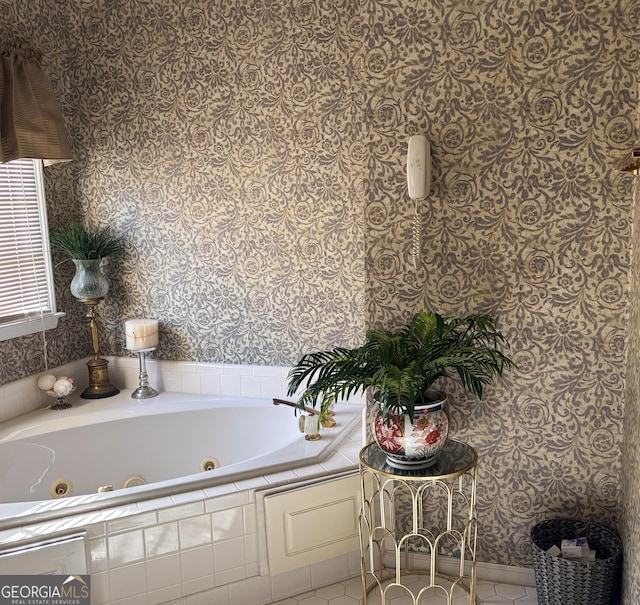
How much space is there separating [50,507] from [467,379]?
1460mm

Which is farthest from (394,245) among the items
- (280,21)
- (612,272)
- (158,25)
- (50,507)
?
(158,25)

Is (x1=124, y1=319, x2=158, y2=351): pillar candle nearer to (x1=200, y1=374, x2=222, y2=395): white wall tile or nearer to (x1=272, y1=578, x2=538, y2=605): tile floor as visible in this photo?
(x1=200, y1=374, x2=222, y2=395): white wall tile

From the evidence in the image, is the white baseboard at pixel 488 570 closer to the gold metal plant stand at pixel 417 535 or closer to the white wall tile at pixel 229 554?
the gold metal plant stand at pixel 417 535

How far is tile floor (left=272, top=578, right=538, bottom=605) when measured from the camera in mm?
2477

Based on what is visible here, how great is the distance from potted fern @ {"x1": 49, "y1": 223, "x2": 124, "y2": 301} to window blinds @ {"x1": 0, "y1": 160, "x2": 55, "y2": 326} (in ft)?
0.36

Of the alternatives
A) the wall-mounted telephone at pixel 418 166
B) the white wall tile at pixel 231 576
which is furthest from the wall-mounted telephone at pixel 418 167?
the white wall tile at pixel 231 576

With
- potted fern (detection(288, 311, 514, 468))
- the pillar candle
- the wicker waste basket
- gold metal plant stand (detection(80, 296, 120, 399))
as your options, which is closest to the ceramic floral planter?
potted fern (detection(288, 311, 514, 468))

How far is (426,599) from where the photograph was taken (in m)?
2.52

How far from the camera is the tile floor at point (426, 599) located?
2.48 meters

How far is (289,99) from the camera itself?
316 centimetres

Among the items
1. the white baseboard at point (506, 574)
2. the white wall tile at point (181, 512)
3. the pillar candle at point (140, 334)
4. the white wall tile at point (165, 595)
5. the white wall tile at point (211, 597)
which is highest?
the pillar candle at point (140, 334)

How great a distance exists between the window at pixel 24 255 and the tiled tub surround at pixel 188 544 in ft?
3.95

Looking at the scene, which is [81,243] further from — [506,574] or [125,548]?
[506,574]

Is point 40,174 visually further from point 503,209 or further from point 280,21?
point 503,209
